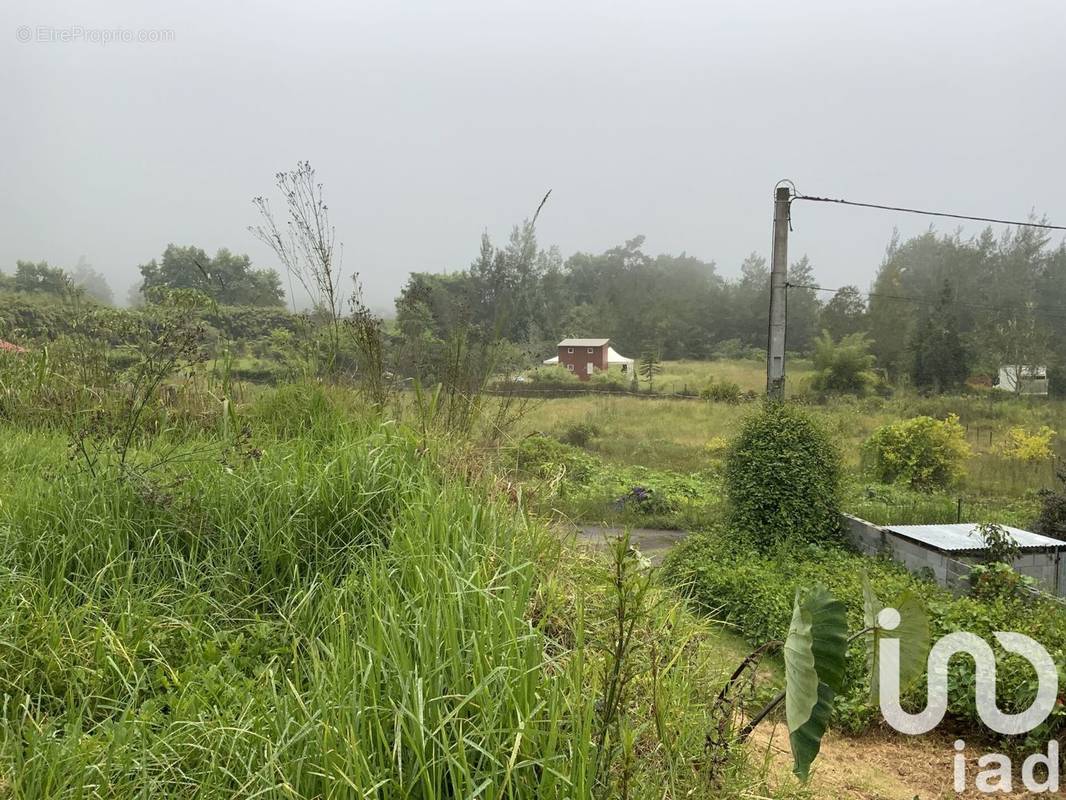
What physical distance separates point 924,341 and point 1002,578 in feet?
62.5

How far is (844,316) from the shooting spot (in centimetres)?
2497

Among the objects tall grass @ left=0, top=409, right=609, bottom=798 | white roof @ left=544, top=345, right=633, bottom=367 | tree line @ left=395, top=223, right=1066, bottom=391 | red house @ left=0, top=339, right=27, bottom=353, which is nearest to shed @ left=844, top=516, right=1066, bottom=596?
tall grass @ left=0, top=409, right=609, bottom=798

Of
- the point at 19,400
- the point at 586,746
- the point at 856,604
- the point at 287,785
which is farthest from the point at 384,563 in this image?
the point at 19,400

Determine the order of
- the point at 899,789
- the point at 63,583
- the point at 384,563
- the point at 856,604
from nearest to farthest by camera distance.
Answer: the point at 384,563 < the point at 63,583 < the point at 899,789 < the point at 856,604

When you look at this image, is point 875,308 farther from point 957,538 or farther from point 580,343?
point 957,538

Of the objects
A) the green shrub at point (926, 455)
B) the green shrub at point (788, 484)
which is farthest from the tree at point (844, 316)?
the green shrub at point (788, 484)

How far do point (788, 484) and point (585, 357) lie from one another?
61.9ft

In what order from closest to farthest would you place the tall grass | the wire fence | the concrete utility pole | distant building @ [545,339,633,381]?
1. the tall grass
2. the concrete utility pole
3. the wire fence
4. distant building @ [545,339,633,381]

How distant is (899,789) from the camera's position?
7.79 feet

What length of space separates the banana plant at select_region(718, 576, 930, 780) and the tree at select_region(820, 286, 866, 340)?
25.1 metres

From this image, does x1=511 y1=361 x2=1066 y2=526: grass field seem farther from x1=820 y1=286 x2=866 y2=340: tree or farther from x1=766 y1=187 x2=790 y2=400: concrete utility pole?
x1=820 y1=286 x2=866 y2=340: tree

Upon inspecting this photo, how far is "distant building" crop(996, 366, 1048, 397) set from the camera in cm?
1797

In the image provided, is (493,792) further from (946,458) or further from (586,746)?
(946,458)

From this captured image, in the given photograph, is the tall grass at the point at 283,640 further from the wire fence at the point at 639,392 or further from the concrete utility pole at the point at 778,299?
the wire fence at the point at 639,392
